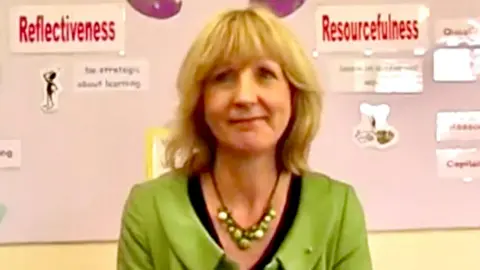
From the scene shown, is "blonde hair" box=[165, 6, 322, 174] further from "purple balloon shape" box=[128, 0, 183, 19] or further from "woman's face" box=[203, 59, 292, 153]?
"purple balloon shape" box=[128, 0, 183, 19]

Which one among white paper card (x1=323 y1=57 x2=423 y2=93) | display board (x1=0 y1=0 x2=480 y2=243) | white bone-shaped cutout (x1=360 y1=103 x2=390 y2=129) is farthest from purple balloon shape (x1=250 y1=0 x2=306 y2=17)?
white bone-shaped cutout (x1=360 y1=103 x2=390 y2=129)

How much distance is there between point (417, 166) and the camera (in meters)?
1.49

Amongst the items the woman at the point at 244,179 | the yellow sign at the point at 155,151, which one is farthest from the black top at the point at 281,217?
the yellow sign at the point at 155,151

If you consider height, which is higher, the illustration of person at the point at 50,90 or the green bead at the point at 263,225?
the illustration of person at the point at 50,90

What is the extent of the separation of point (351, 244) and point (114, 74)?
1.98 feet

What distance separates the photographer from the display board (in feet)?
4.79

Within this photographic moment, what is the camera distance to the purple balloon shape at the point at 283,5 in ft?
4.82

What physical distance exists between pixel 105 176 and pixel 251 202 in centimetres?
46

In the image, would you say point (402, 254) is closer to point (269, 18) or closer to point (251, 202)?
point (251, 202)

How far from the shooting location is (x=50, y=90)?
146 cm

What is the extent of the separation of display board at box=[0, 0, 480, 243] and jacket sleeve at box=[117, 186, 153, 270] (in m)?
0.38

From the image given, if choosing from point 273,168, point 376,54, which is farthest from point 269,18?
point 376,54

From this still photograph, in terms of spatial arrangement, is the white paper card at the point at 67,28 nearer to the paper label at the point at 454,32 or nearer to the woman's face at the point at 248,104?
Answer: the woman's face at the point at 248,104

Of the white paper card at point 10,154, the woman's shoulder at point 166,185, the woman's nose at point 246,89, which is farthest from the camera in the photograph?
the white paper card at point 10,154
